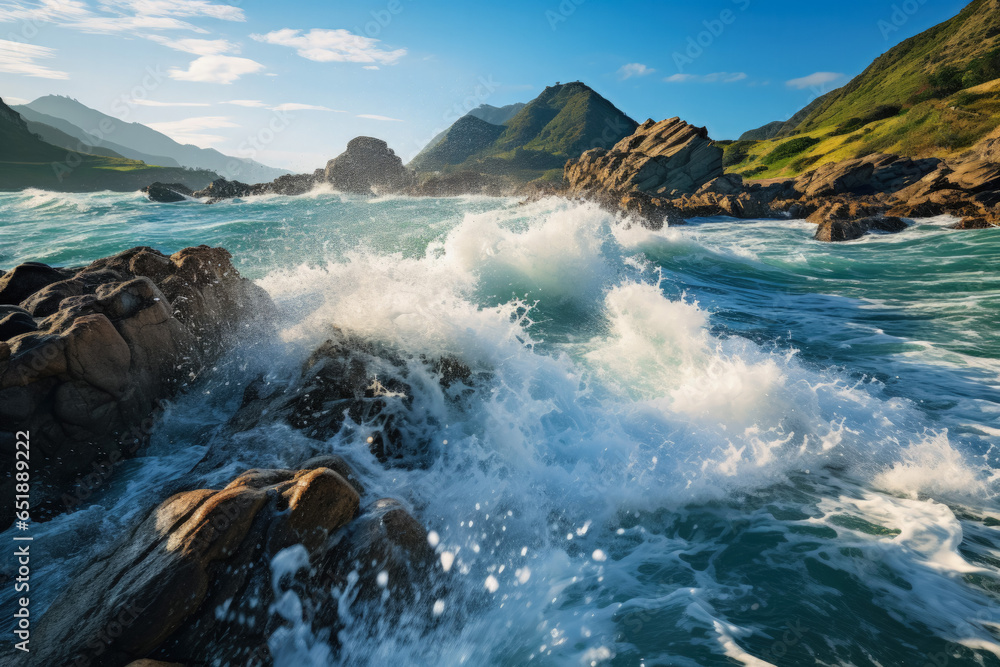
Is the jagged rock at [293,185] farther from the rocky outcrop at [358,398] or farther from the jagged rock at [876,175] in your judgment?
the jagged rock at [876,175]

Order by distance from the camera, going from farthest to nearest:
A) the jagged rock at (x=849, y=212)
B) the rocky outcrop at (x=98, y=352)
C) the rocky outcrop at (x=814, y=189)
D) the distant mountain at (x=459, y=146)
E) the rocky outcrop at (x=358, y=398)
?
the distant mountain at (x=459, y=146) < the jagged rock at (x=849, y=212) < the rocky outcrop at (x=814, y=189) < the rocky outcrop at (x=358, y=398) < the rocky outcrop at (x=98, y=352)

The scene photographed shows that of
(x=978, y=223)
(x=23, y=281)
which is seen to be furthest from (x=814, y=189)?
(x=23, y=281)

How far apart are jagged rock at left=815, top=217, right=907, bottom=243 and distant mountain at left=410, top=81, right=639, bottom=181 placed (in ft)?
400

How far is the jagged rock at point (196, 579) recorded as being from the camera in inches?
115

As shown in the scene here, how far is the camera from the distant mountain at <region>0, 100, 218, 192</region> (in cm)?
6525

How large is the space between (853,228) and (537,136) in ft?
574

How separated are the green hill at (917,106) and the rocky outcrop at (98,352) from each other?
2275 inches

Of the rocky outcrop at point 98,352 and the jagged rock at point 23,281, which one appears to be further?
the jagged rock at point 23,281

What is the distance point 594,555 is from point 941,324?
12.3 meters

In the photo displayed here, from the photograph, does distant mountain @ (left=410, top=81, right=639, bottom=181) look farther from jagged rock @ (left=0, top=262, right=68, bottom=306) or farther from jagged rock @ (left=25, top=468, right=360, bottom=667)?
jagged rock @ (left=25, top=468, right=360, bottom=667)

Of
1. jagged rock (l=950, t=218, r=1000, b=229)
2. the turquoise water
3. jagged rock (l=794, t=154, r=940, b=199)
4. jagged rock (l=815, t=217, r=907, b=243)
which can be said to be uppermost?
jagged rock (l=794, t=154, r=940, b=199)

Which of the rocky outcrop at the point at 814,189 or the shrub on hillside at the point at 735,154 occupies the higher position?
the shrub on hillside at the point at 735,154

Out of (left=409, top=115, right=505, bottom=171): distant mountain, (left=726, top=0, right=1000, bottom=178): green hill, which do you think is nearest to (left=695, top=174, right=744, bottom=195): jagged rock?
(left=726, top=0, right=1000, bottom=178): green hill

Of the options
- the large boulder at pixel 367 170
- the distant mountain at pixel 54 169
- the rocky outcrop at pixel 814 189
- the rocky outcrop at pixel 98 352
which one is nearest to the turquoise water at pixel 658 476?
the rocky outcrop at pixel 98 352
